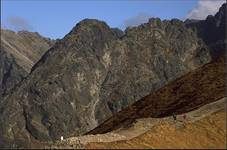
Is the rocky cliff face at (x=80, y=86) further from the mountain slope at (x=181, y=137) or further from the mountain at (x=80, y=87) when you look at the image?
the mountain slope at (x=181, y=137)

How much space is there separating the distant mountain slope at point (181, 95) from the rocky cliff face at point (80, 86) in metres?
85.4

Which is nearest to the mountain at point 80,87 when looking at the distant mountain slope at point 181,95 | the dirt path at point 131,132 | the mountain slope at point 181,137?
the distant mountain slope at point 181,95

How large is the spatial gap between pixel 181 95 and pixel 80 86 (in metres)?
107

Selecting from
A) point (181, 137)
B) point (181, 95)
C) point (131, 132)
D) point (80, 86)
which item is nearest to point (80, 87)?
point (80, 86)

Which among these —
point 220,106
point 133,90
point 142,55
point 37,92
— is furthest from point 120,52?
point 220,106

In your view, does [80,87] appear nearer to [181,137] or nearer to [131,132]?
[131,132]

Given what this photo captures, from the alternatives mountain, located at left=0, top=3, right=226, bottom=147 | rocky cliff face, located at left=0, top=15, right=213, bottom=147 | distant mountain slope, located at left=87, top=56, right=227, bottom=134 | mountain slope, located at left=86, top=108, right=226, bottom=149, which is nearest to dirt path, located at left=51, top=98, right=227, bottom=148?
mountain slope, located at left=86, top=108, right=226, bottom=149

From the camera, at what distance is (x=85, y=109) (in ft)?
Result: 593

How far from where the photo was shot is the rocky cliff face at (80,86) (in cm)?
17662

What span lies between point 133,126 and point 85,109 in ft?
455

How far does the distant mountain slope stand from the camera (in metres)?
73.9

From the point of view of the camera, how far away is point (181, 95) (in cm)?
8244

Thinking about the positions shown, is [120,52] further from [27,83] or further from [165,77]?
[27,83]

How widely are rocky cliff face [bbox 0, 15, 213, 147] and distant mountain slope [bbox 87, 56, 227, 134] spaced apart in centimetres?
8542
